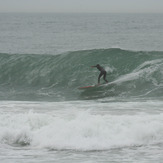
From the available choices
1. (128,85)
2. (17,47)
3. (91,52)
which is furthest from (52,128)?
(17,47)

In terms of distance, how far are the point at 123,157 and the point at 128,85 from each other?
8931mm

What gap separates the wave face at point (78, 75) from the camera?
16.0 m

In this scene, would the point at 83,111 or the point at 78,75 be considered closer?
the point at 83,111

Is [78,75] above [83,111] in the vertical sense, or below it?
above

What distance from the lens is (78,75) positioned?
19.4 m

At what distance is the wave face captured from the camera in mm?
15984

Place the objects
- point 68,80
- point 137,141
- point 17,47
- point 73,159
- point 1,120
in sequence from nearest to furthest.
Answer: point 73,159 → point 137,141 → point 1,120 → point 68,80 → point 17,47

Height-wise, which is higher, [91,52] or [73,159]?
[91,52]

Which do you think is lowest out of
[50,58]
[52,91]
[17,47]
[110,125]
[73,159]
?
[73,159]

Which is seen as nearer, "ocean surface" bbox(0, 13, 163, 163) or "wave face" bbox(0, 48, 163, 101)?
"ocean surface" bbox(0, 13, 163, 163)

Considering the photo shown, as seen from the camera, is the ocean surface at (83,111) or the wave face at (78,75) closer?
the ocean surface at (83,111)

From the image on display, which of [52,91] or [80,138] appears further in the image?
[52,91]

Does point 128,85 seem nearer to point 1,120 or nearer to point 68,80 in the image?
point 68,80

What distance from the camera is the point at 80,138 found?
9125 mm
